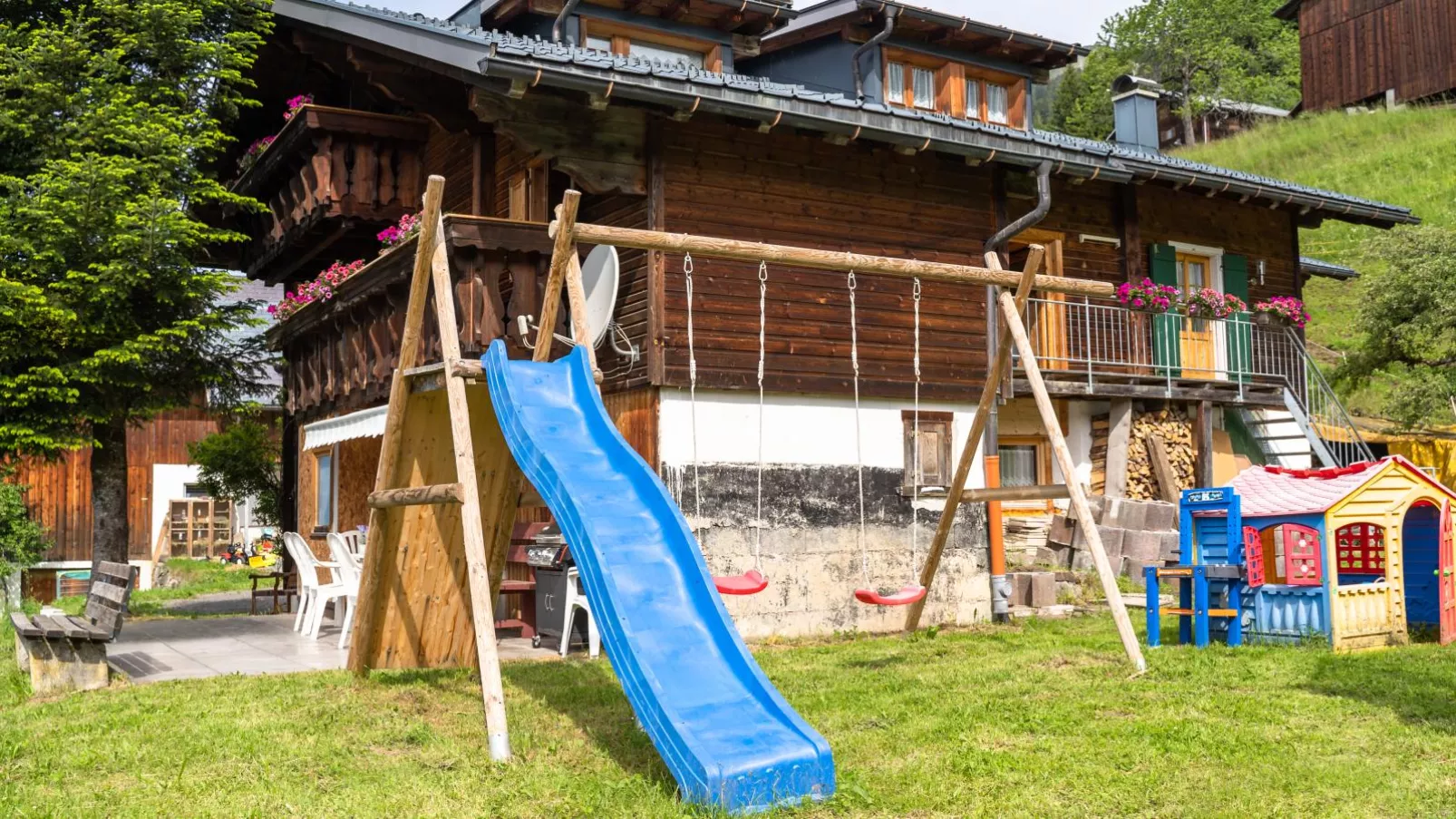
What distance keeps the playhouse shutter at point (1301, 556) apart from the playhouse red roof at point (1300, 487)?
0.18 meters

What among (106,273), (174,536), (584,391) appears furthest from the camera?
(174,536)

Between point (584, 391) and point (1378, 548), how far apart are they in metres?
7.26

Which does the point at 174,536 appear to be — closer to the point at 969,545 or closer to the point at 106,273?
the point at 106,273

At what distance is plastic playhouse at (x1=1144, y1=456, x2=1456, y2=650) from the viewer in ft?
30.7

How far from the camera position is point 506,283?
43.1ft

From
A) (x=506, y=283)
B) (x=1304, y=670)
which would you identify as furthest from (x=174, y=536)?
(x=1304, y=670)

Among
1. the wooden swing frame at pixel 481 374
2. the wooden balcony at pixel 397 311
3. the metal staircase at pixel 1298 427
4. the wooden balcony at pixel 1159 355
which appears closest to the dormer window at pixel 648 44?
the wooden balcony at pixel 397 311

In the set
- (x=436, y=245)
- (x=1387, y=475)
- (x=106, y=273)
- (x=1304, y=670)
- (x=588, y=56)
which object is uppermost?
(x=588, y=56)

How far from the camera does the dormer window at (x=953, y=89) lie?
55.1ft

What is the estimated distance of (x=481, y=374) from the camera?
24.3ft

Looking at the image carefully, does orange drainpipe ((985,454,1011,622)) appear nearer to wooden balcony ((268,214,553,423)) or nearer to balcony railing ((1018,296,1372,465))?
balcony railing ((1018,296,1372,465))

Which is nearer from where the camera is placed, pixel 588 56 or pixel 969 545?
pixel 588 56

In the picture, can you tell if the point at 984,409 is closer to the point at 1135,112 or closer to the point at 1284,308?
the point at 1284,308

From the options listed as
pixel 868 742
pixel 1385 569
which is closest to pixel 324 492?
pixel 868 742
